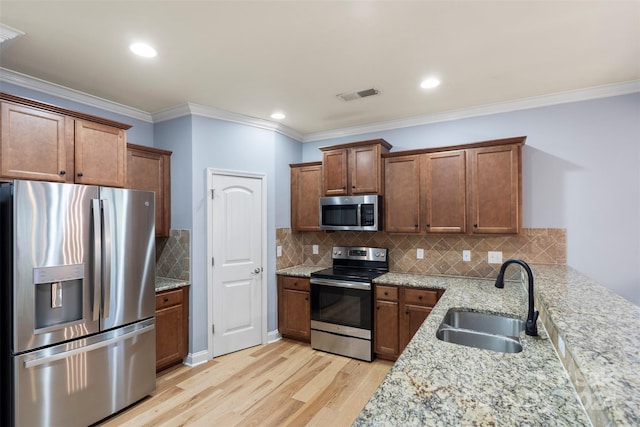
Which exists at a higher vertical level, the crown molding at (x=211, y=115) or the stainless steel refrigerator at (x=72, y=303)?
the crown molding at (x=211, y=115)

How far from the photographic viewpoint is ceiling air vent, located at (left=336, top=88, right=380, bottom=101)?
295 centimetres

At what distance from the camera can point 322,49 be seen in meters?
2.21

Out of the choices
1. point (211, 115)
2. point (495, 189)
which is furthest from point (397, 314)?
point (211, 115)

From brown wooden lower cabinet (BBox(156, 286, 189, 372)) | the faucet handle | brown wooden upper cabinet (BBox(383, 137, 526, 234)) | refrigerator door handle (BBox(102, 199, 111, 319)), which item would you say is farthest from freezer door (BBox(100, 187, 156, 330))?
the faucet handle

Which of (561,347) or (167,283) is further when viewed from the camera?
(167,283)

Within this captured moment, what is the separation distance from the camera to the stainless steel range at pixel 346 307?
3350mm

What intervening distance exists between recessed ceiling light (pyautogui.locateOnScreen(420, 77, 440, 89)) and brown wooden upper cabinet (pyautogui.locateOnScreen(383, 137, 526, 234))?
2.32 feet

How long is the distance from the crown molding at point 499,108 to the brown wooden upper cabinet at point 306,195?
0.59 meters

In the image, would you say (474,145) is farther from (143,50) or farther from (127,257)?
(127,257)

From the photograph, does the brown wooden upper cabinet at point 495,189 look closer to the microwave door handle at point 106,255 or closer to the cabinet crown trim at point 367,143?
the cabinet crown trim at point 367,143

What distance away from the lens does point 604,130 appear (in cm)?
290

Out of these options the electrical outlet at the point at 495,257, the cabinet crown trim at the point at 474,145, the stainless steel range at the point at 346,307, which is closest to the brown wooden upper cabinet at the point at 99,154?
the stainless steel range at the point at 346,307

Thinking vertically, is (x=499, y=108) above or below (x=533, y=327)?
above

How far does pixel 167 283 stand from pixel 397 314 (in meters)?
2.38
